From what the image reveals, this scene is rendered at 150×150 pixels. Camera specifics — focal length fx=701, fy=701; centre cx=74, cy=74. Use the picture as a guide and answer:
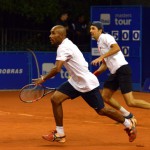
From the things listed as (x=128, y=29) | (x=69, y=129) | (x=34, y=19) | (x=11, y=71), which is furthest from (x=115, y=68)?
(x=34, y=19)

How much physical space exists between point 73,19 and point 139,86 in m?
6.04

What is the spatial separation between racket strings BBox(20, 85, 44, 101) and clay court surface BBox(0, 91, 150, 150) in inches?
27.3

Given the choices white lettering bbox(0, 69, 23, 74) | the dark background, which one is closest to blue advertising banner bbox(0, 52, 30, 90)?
white lettering bbox(0, 69, 23, 74)

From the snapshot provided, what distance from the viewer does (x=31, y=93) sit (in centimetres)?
1259

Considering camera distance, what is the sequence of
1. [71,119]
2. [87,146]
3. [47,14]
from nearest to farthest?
[87,146]
[71,119]
[47,14]

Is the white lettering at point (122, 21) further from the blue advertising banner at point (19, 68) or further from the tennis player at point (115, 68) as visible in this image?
the tennis player at point (115, 68)

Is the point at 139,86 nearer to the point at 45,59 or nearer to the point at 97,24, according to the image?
the point at 45,59

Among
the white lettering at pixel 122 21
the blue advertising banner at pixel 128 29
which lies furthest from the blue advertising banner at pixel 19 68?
the white lettering at pixel 122 21

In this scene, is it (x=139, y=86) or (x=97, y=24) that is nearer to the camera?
(x=97, y=24)

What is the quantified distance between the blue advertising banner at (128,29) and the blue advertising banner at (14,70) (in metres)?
3.00

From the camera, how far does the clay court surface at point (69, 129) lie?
11570 mm

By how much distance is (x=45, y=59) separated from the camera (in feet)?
76.3

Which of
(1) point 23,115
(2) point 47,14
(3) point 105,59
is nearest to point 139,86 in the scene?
(2) point 47,14

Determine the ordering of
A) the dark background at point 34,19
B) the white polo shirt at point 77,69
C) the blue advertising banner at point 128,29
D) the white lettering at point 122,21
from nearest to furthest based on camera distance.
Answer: the white polo shirt at point 77,69 → the blue advertising banner at point 128,29 → the white lettering at point 122,21 → the dark background at point 34,19
